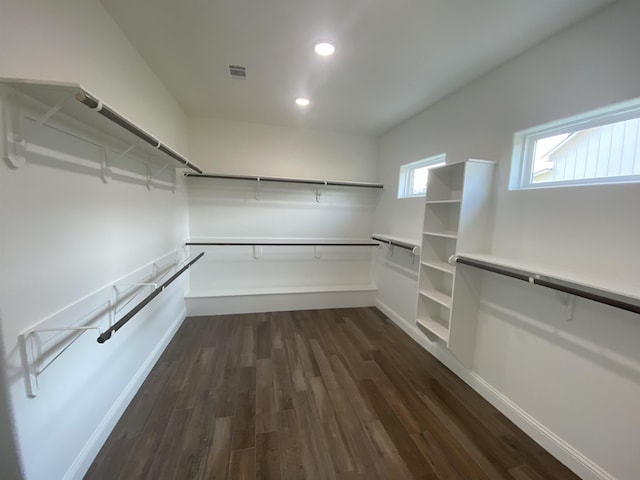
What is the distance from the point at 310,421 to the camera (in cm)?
182

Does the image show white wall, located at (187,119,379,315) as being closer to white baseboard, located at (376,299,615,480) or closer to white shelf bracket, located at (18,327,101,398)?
white baseboard, located at (376,299,615,480)

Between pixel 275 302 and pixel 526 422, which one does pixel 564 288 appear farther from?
pixel 275 302

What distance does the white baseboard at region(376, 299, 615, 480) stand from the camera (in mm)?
1473

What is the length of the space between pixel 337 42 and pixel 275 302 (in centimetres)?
304

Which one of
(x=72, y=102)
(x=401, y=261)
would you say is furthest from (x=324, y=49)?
(x=401, y=261)

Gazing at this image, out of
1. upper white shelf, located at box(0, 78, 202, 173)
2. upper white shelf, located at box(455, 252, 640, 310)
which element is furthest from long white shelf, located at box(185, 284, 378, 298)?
upper white shelf, located at box(0, 78, 202, 173)

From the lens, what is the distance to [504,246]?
1.97 m

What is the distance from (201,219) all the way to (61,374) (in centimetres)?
252

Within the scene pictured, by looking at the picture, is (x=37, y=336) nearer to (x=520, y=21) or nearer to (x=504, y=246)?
(x=504, y=246)

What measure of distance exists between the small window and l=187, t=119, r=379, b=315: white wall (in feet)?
2.10

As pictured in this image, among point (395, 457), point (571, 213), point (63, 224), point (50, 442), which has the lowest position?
point (395, 457)

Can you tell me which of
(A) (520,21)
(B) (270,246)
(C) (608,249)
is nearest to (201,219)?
(B) (270,246)

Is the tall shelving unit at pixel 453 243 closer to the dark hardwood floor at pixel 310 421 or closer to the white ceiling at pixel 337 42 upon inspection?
the dark hardwood floor at pixel 310 421

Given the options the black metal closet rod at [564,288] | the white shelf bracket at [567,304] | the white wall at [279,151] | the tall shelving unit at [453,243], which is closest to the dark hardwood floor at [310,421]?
the tall shelving unit at [453,243]
